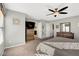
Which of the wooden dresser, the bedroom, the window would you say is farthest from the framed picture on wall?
the window

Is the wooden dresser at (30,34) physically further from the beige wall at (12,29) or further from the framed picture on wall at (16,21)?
the framed picture on wall at (16,21)

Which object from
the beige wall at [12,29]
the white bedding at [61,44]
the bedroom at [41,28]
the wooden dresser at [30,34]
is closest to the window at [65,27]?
the bedroom at [41,28]

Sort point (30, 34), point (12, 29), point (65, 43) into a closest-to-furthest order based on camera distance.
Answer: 1. point (12, 29)
2. point (65, 43)
3. point (30, 34)

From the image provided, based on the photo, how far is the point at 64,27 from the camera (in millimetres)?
1422

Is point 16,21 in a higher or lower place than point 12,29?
higher

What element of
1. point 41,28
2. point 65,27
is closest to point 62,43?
point 65,27

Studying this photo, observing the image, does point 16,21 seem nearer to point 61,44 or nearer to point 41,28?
point 41,28

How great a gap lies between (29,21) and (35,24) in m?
0.14

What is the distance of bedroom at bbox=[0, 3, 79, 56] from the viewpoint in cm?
114

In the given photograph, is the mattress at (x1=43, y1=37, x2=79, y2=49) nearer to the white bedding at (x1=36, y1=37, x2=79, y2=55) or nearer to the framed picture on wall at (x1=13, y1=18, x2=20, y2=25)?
the white bedding at (x1=36, y1=37, x2=79, y2=55)

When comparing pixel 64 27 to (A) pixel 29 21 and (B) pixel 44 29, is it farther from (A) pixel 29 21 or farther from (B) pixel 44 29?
(A) pixel 29 21

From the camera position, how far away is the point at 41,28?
5.45ft

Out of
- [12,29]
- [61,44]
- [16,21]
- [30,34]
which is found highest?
[16,21]

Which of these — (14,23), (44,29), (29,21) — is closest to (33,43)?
(44,29)
